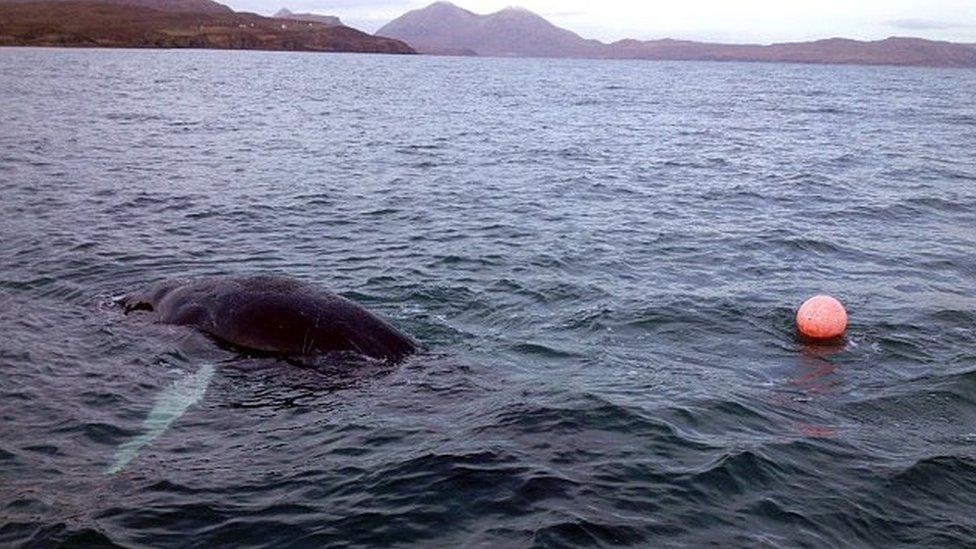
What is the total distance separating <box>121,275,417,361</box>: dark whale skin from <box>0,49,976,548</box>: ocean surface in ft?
1.12

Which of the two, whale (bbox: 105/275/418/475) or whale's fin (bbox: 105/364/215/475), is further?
whale (bbox: 105/275/418/475)

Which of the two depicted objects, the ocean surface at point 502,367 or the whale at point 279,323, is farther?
the whale at point 279,323

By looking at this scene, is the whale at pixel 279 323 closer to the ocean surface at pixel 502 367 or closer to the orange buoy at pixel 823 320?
the ocean surface at pixel 502 367

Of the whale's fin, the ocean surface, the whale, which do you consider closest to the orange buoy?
the ocean surface

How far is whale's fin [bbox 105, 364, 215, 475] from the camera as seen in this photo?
952cm

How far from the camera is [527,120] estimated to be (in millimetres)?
58750

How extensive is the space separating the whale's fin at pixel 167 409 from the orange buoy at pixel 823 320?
9.10 meters

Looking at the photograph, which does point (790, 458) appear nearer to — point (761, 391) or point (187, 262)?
point (761, 391)

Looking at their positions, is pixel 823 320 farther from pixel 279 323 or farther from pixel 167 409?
pixel 167 409

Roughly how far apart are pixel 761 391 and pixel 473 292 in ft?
20.3

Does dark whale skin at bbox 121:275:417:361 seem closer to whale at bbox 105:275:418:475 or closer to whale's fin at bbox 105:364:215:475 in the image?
whale at bbox 105:275:418:475

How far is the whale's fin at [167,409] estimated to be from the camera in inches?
375

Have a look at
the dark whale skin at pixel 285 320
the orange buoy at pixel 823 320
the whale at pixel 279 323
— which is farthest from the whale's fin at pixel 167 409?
the orange buoy at pixel 823 320

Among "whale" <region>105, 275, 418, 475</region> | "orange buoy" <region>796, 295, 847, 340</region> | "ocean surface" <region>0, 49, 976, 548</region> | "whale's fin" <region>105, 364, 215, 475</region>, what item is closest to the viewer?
"ocean surface" <region>0, 49, 976, 548</region>
